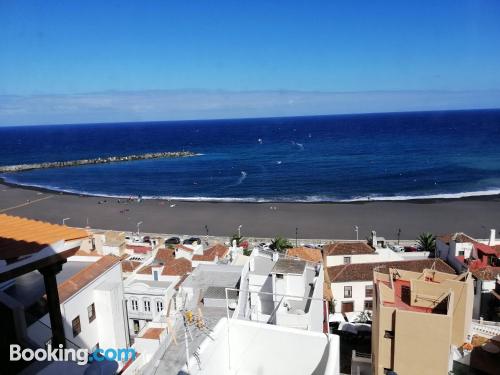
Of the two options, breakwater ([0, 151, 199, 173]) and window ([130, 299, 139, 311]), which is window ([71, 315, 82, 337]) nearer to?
window ([130, 299, 139, 311])

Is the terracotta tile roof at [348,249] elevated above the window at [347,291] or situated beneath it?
elevated above

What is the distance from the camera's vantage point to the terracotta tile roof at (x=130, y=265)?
26906mm

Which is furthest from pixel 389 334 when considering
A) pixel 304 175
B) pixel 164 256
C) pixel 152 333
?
pixel 304 175

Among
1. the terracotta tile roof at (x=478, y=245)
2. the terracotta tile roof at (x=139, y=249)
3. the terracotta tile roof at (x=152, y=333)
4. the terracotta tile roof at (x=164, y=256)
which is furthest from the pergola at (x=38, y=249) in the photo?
the terracotta tile roof at (x=139, y=249)

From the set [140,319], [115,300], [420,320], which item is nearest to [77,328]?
[115,300]

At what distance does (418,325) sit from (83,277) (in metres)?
10.2

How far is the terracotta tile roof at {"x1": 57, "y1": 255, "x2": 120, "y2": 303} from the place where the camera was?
9751mm

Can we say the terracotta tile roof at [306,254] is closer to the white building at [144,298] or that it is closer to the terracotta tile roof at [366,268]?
the terracotta tile roof at [366,268]

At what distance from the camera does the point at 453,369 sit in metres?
14.2

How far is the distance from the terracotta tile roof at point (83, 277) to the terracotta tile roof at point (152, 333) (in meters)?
4.21

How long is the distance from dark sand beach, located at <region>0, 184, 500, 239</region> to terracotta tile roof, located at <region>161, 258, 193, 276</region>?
1914 cm

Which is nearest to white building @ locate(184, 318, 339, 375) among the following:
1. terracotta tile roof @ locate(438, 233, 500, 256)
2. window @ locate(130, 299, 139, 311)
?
window @ locate(130, 299, 139, 311)

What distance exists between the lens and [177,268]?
25.2 m

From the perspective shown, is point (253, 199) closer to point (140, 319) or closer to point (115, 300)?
point (140, 319)
